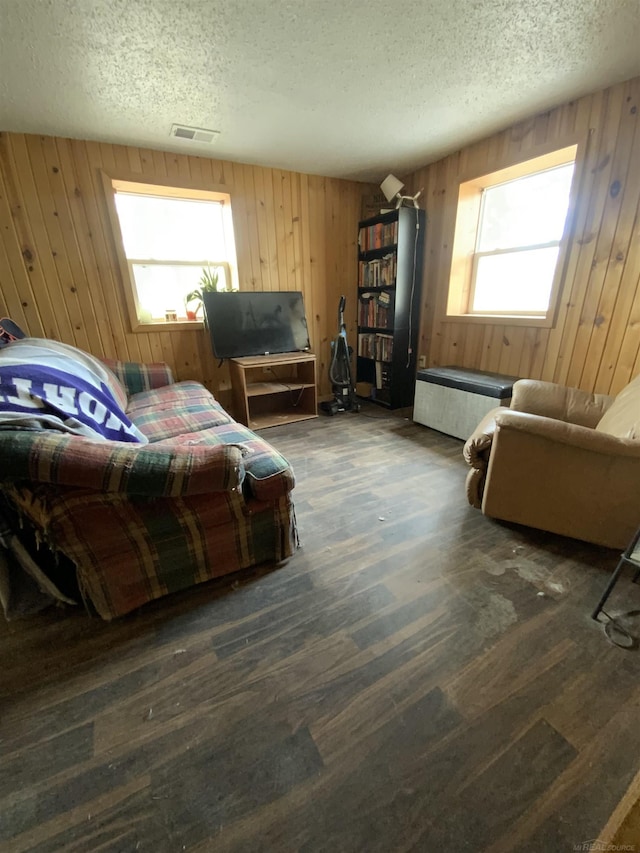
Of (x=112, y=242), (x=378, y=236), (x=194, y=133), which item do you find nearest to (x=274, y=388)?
(x=112, y=242)

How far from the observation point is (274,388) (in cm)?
327

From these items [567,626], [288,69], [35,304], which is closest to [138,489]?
[567,626]

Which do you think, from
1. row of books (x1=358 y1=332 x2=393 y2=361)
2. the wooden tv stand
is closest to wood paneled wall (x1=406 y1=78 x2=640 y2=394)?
row of books (x1=358 y1=332 x2=393 y2=361)

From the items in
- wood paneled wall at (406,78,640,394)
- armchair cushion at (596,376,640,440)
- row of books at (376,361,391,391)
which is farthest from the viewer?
row of books at (376,361,391,391)

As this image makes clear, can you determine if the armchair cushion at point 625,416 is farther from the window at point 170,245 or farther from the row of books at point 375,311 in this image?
the window at point 170,245

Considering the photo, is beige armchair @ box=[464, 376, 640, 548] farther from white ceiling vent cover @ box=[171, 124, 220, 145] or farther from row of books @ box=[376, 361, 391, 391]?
white ceiling vent cover @ box=[171, 124, 220, 145]

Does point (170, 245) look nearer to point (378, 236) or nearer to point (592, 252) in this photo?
point (378, 236)

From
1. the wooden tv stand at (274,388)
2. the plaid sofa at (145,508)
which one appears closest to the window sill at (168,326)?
the wooden tv stand at (274,388)

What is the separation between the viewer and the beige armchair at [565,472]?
4.82ft

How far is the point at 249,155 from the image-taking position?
2867 millimetres

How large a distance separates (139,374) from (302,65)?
2249 mm

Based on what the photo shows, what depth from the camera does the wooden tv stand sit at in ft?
10.2

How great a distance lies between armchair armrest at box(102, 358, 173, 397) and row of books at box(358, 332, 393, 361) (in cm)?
208

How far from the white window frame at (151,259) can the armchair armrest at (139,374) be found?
0.40 metres
